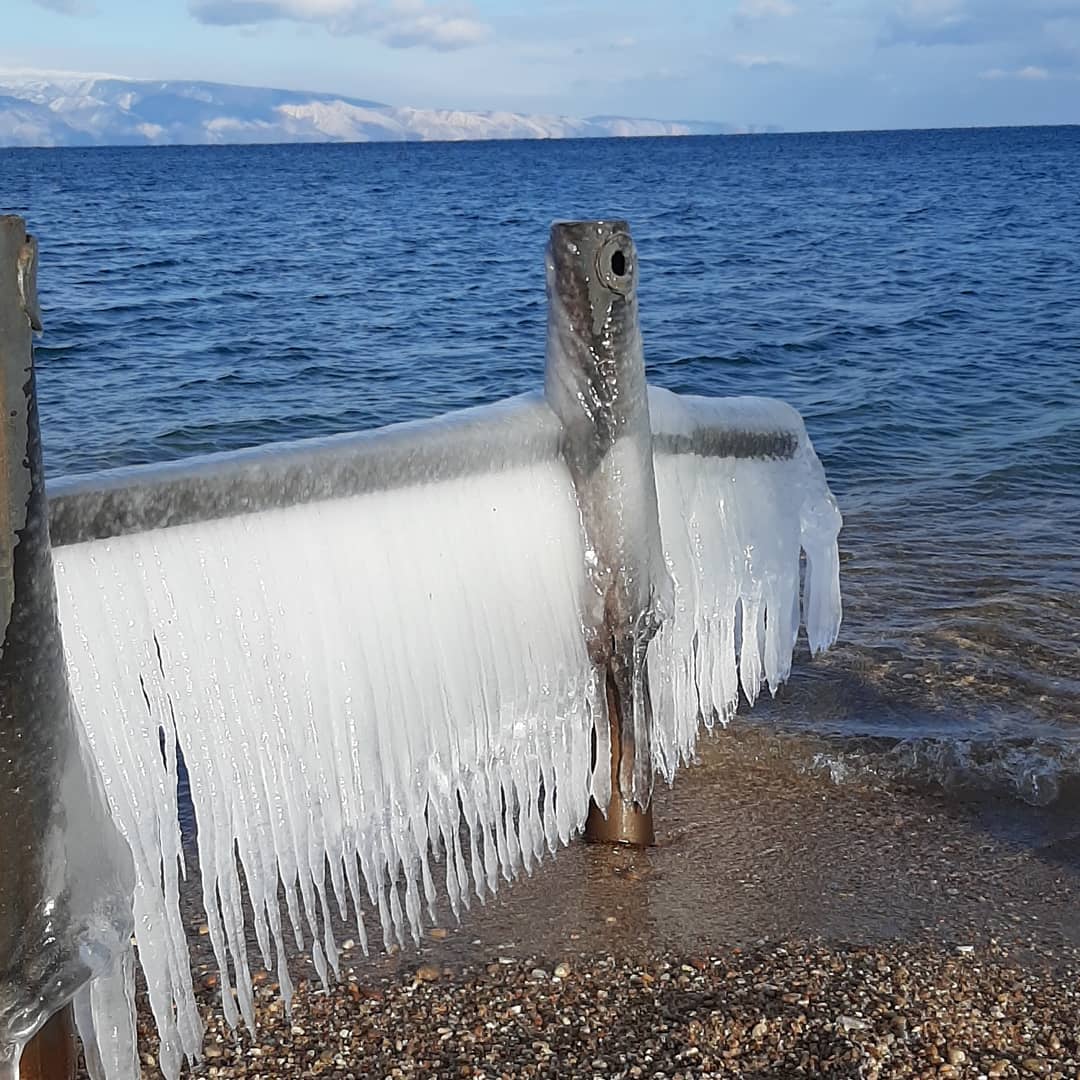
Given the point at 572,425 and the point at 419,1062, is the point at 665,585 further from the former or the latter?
the point at 419,1062

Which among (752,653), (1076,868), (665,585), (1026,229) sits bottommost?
(1026,229)

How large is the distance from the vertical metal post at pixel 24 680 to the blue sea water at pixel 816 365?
3.90 meters

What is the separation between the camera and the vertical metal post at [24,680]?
2182 millimetres

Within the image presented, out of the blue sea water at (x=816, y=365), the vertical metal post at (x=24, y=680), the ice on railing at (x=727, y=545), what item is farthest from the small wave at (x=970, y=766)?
the vertical metal post at (x=24, y=680)

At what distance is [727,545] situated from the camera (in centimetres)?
439

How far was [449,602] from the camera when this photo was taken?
3484mm

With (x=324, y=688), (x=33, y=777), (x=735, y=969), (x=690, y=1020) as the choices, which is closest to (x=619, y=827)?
(x=735, y=969)

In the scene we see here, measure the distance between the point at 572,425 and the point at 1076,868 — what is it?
2523 millimetres

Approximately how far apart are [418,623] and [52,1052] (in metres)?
1.31

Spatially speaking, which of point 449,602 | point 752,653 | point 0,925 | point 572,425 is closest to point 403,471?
point 449,602

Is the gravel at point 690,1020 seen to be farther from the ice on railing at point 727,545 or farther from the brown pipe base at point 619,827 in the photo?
the ice on railing at point 727,545

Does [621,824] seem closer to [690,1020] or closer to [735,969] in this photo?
[735,969]

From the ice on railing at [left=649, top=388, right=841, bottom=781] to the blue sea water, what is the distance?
4.20 ft

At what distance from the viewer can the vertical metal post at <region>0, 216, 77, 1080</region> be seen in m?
2.18
